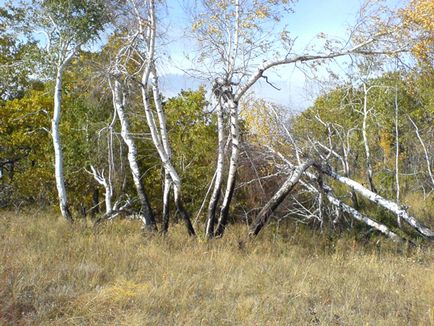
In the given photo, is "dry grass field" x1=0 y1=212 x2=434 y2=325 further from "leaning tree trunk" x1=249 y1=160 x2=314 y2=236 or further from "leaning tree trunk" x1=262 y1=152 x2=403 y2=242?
"leaning tree trunk" x1=262 y1=152 x2=403 y2=242

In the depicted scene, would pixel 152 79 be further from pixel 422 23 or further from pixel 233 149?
pixel 422 23

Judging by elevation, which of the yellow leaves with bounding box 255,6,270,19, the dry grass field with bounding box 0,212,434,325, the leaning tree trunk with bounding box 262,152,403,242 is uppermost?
the yellow leaves with bounding box 255,6,270,19

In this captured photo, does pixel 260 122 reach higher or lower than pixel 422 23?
lower

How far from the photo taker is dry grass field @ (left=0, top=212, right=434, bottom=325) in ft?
14.8

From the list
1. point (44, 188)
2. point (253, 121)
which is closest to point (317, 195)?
point (253, 121)

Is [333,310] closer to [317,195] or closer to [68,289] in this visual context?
[68,289]

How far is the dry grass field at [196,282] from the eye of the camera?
4.50m

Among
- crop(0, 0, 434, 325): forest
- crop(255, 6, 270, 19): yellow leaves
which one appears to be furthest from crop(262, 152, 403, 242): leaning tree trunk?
crop(255, 6, 270, 19): yellow leaves

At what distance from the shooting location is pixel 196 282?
18.4ft

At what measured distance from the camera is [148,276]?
5.83m

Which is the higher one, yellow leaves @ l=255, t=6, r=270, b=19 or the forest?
yellow leaves @ l=255, t=6, r=270, b=19

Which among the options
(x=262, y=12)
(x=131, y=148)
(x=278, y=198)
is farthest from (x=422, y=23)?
(x=131, y=148)

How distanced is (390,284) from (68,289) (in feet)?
13.5

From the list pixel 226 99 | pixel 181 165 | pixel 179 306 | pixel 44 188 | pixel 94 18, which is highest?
pixel 94 18
